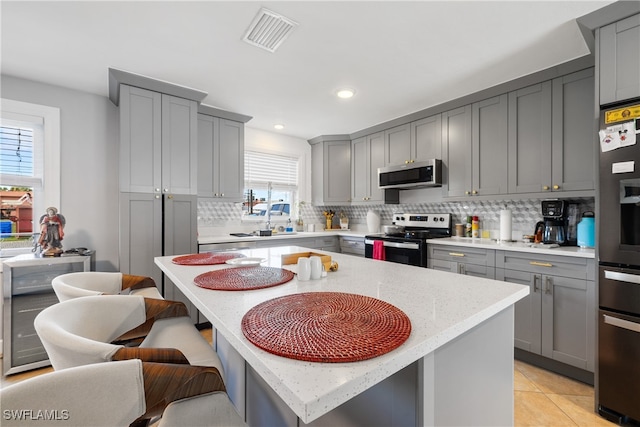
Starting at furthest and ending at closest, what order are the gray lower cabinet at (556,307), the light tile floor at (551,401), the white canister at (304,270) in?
the gray lower cabinet at (556,307) < the light tile floor at (551,401) < the white canister at (304,270)

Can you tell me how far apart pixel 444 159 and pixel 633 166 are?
1778 millimetres

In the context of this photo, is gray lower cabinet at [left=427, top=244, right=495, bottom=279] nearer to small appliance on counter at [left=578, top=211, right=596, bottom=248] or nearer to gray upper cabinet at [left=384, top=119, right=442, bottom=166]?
small appliance on counter at [left=578, top=211, right=596, bottom=248]

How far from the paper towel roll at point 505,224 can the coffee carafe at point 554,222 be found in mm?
319

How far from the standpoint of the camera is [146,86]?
8.90 feet

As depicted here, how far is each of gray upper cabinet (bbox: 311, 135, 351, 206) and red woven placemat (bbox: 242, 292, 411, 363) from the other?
3.60 metres

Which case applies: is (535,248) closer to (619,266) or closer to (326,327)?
(619,266)

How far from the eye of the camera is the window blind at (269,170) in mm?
4238

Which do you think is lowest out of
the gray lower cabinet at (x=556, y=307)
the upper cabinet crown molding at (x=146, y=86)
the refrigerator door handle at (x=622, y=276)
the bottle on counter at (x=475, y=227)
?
the gray lower cabinet at (x=556, y=307)

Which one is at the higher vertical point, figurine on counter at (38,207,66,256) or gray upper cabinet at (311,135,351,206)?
gray upper cabinet at (311,135,351,206)

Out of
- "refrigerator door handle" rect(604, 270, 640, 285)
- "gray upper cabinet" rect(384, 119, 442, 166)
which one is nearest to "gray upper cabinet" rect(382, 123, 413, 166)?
"gray upper cabinet" rect(384, 119, 442, 166)

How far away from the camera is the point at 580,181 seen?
237 cm

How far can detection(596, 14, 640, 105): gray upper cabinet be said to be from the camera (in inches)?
66.9

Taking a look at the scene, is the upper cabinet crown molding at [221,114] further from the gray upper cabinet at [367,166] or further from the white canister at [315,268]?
the white canister at [315,268]

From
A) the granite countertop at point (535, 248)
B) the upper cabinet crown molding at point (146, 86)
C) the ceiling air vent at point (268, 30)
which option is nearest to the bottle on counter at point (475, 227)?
the granite countertop at point (535, 248)
